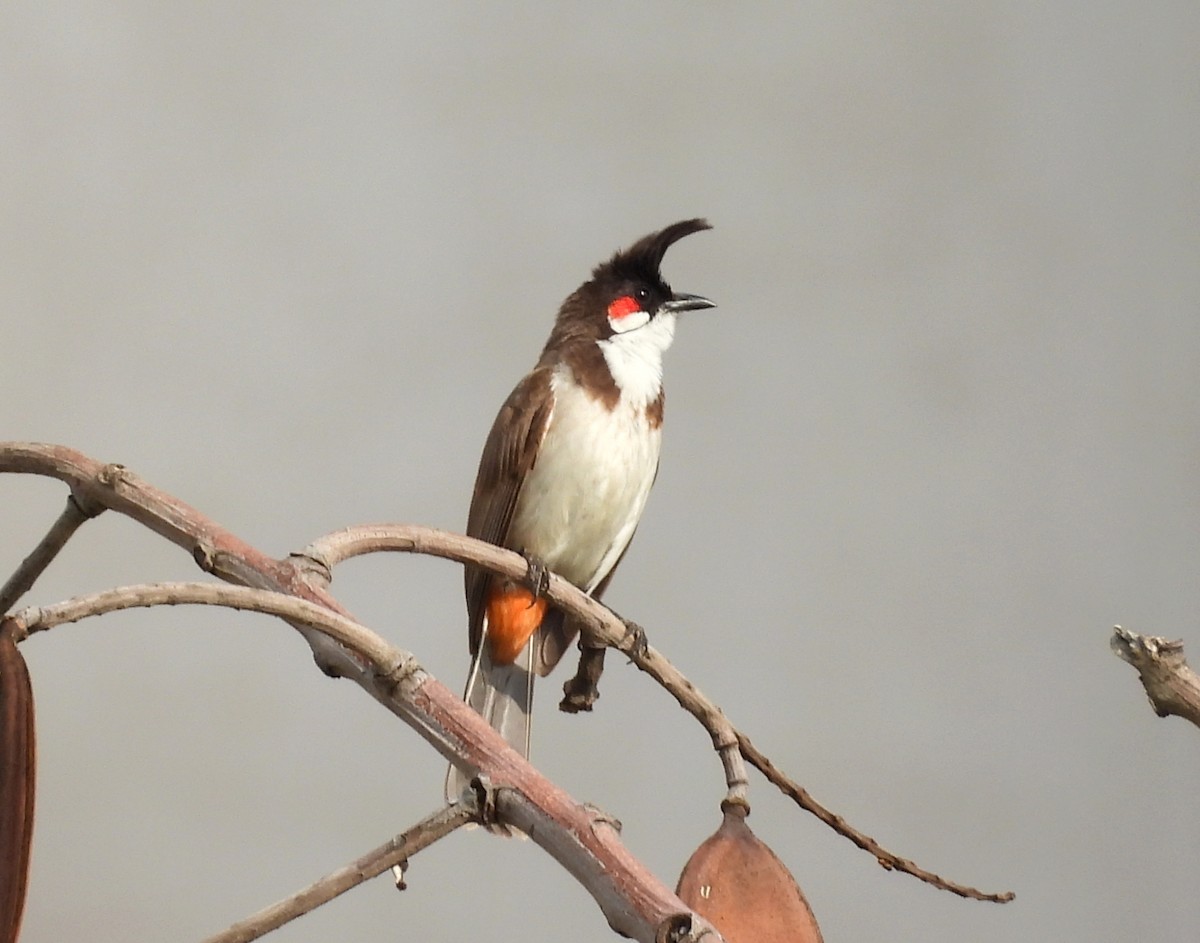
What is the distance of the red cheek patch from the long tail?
15.4 inches

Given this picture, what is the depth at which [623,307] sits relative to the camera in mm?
1647

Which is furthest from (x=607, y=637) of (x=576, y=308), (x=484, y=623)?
(x=576, y=308)

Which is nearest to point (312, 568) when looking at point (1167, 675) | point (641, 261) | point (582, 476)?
point (1167, 675)

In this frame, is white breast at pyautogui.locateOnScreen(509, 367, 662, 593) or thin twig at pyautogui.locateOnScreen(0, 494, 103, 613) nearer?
thin twig at pyautogui.locateOnScreen(0, 494, 103, 613)

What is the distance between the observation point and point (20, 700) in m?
0.46

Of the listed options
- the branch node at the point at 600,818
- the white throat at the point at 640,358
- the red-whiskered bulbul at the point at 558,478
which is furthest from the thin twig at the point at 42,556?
the white throat at the point at 640,358

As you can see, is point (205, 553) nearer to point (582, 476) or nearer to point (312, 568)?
point (312, 568)

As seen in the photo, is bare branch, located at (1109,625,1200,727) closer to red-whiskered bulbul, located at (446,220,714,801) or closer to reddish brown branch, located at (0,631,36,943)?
reddish brown branch, located at (0,631,36,943)

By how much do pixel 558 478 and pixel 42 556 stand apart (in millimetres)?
930

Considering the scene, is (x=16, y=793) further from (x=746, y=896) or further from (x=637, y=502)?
(x=637, y=502)

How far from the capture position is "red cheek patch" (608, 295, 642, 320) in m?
1.64

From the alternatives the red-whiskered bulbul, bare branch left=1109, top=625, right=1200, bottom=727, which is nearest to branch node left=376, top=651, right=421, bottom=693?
bare branch left=1109, top=625, right=1200, bottom=727

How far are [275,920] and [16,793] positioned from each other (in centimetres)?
12

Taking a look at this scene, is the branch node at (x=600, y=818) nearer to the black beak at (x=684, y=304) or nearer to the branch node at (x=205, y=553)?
the branch node at (x=205, y=553)
